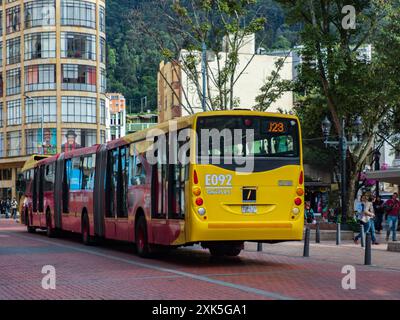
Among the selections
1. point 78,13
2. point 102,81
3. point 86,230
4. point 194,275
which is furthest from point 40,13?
point 194,275

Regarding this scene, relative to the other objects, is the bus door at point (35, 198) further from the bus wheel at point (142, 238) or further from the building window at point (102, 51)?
the building window at point (102, 51)

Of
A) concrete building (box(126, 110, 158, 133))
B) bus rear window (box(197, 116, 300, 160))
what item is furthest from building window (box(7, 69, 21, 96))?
bus rear window (box(197, 116, 300, 160))

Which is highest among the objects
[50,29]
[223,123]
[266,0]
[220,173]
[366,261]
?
[50,29]

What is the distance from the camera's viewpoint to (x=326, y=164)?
6644cm

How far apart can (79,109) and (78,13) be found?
956cm

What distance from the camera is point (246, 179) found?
16656 mm

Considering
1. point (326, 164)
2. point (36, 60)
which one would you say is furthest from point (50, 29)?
point (326, 164)

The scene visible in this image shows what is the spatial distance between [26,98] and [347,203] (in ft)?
165

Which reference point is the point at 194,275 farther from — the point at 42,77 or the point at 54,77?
the point at 42,77

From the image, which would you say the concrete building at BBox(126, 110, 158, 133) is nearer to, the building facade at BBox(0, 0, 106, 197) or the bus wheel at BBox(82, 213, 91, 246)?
the building facade at BBox(0, 0, 106, 197)

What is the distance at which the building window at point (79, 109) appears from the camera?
77.8 meters

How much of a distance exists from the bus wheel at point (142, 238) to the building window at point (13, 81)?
63220 millimetres

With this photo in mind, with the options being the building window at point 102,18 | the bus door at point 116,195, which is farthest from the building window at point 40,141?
the bus door at point 116,195
